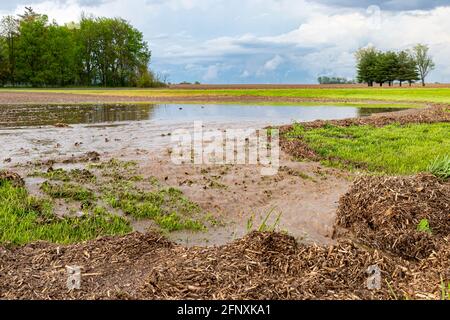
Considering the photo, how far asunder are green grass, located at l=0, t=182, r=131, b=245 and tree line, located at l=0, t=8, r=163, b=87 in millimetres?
81749

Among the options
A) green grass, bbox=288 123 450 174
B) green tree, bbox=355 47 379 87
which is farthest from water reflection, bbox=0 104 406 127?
green tree, bbox=355 47 379 87

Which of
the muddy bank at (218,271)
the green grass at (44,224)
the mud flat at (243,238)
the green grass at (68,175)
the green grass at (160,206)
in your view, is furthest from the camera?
the green grass at (68,175)

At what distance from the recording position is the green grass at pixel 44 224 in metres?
6.35

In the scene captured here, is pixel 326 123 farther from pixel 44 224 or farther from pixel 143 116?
pixel 44 224

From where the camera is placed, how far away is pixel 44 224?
6773 mm

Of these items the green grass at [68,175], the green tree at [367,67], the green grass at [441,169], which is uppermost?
the green tree at [367,67]

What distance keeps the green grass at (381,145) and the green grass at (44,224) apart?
657 centimetres

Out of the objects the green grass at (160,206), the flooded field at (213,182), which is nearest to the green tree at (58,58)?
the flooded field at (213,182)

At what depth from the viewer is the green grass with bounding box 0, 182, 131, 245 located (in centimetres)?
635

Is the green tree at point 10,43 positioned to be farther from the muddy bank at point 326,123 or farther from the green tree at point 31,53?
the muddy bank at point 326,123

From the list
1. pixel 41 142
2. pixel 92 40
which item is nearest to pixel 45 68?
pixel 92 40

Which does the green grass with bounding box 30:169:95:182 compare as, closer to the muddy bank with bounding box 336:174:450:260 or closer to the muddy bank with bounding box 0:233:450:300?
the muddy bank with bounding box 0:233:450:300

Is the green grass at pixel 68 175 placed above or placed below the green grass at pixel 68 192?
above

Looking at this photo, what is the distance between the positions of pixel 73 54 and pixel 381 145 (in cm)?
8886
